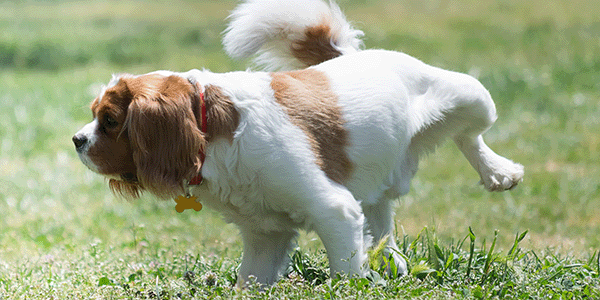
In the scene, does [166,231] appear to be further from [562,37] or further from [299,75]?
[562,37]

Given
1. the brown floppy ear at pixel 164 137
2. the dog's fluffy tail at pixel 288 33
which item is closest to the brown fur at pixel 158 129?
the brown floppy ear at pixel 164 137

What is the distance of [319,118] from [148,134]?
2.70 ft

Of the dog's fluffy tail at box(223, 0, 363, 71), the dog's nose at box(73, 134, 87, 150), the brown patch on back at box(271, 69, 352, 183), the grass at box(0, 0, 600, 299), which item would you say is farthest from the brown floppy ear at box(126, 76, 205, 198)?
the dog's fluffy tail at box(223, 0, 363, 71)

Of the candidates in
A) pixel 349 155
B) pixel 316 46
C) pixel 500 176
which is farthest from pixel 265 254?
pixel 500 176

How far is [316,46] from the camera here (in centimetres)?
438

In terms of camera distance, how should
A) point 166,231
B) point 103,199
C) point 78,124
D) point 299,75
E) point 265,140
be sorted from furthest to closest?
point 78,124
point 103,199
point 166,231
point 299,75
point 265,140

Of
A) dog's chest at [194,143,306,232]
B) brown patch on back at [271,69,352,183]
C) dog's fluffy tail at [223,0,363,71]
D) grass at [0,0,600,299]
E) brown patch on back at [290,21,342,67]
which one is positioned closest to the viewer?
dog's chest at [194,143,306,232]

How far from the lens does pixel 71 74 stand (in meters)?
14.1

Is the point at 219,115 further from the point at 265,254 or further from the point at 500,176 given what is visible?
the point at 500,176

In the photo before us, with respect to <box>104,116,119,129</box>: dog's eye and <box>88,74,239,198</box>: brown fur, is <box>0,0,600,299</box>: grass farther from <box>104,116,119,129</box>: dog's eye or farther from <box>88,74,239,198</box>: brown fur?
<box>104,116,119,129</box>: dog's eye

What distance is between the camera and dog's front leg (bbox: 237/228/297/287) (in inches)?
151

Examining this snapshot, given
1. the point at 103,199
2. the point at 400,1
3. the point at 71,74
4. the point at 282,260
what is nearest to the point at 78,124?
the point at 103,199

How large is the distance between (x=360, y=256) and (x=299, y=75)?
3.18ft

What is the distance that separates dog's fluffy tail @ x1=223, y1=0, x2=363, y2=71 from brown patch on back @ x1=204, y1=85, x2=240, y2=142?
98cm
